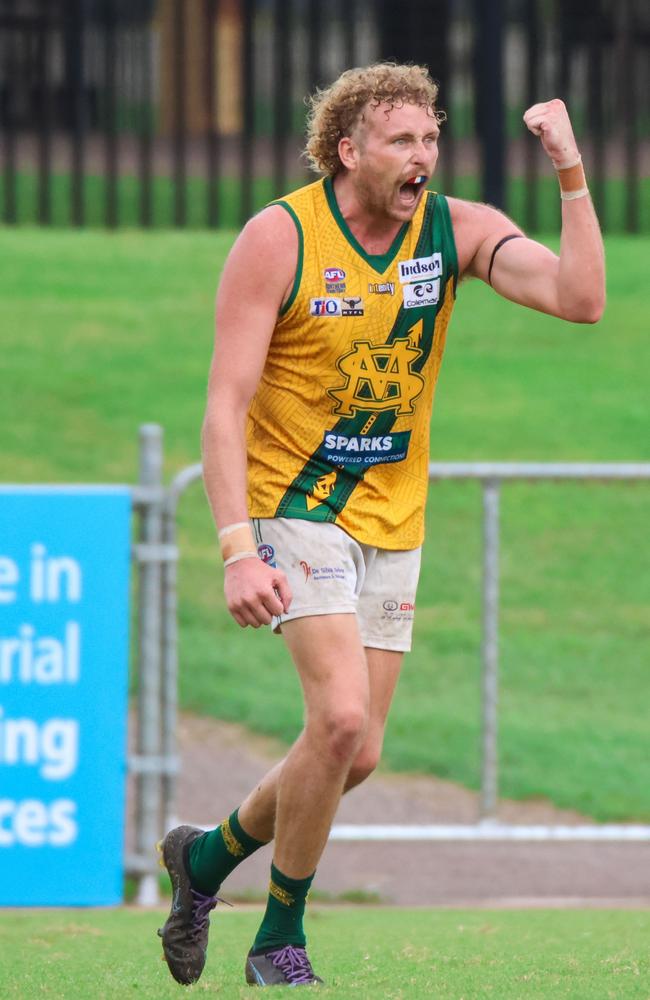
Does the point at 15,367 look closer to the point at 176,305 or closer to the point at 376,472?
the point at 176,305

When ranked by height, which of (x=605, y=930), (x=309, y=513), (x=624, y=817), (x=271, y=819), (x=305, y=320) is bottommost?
(x=624, y=817)

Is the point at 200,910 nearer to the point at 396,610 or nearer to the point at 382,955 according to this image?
the point at 382,955

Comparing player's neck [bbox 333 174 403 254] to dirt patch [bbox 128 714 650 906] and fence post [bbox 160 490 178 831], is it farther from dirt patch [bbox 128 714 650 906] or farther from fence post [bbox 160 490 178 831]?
dirt patch [bbox 128 714 650 906]

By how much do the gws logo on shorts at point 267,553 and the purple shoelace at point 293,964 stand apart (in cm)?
92

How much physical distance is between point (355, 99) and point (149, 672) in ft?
10.1

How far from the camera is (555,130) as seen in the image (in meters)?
4.33

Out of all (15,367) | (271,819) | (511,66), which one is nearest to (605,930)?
(271,819)

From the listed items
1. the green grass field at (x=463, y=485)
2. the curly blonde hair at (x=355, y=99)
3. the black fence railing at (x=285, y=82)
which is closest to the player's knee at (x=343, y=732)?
the curly blonde hair at (x=355, y=99)

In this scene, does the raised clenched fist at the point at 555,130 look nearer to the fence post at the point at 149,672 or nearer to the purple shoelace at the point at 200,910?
the purple shoelace at the point at 200,910

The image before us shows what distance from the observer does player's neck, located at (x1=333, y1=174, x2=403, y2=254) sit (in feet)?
14.9

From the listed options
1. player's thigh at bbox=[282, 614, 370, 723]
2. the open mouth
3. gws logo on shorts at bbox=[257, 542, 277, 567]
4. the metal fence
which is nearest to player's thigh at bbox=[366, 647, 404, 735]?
player's thigh at bbox=[282, 614, 370, 723]

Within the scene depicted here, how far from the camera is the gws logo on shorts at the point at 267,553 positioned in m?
4.51

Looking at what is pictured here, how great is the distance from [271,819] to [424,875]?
3.19 m

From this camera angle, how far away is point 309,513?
4516 millimetres
